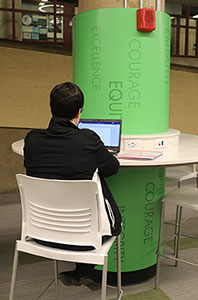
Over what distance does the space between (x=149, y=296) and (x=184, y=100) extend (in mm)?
3600

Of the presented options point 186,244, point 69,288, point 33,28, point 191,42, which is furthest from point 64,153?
point 191,42

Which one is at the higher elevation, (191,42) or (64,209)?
(191,42)

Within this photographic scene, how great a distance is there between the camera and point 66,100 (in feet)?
4.84

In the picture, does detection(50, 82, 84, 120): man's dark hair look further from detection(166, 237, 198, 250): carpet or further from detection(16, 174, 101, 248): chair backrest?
detection(166, 237, 198, 250): carpet

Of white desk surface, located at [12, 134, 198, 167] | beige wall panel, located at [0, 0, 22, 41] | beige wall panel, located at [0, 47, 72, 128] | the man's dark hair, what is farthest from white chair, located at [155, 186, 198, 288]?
beige wall panel, located at [0, 0, 22, 41]

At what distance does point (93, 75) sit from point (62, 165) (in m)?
1.00

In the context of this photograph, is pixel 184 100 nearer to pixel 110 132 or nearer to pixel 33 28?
pixel 110 132

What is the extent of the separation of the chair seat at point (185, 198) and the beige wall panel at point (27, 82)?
2515mm

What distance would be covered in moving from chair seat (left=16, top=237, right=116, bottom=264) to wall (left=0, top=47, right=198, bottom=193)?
292cm

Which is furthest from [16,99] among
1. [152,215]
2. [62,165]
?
[62,165]

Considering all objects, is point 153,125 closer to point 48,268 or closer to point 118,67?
point 118,67

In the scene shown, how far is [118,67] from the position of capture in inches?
85.4

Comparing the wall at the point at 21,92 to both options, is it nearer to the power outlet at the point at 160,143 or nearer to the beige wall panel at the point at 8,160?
the beige wall panel at the point at 8,160

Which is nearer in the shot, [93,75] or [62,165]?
[62,165]
